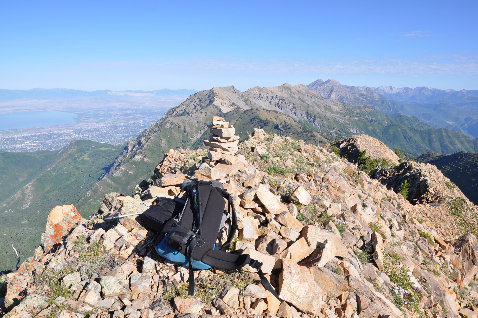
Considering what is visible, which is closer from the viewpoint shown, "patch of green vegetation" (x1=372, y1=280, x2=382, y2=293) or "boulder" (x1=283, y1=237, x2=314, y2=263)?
"boulder" (x1=283, y1=237, x2=314, y2=263)

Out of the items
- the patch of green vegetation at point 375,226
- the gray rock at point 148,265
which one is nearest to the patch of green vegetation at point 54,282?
the gray rock at point 148,265

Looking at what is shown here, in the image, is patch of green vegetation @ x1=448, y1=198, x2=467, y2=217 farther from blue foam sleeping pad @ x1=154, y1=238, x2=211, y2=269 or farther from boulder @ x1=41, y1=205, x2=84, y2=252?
boulder @ x1=41, y1=205, x2=84, y2=252

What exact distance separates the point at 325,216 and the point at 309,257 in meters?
3.17

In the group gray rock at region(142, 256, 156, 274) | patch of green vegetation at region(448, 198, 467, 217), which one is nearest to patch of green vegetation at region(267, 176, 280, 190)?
gray rock at region(142, 256, 156, 274)

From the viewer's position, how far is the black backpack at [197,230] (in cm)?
581

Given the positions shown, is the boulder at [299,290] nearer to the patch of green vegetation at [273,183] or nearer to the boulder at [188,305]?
the boulder at [188,305]

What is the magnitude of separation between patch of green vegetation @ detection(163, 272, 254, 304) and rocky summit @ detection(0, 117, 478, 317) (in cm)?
2

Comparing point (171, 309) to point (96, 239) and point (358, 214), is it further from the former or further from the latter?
point (358, 214)

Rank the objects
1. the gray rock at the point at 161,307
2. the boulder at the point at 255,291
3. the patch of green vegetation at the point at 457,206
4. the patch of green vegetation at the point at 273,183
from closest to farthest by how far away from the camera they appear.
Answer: the gray rock at the point at 161,307 → the boulder at the point at 255,291 → the patch of green vegetation at the point at 273,183 → the patch of green vegetation at the point at 457,206

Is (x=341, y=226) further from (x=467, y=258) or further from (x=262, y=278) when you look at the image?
(x=467, y=258)

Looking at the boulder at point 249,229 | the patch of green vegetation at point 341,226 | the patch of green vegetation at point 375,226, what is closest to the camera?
the boulder at point 249,229

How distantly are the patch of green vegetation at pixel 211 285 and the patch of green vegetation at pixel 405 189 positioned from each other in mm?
27848

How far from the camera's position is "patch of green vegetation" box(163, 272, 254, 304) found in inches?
221

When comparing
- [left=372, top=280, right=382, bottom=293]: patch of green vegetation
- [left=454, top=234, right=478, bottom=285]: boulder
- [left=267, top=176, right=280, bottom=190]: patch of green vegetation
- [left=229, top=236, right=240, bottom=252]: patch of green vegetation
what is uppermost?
[left=267, top=176, right=280, bottom=190]: patch of green vegetation
